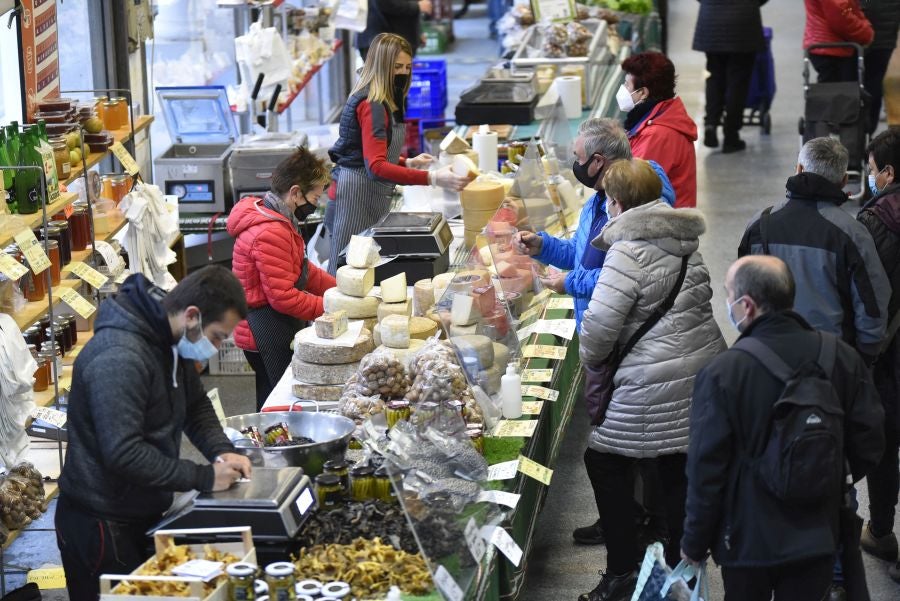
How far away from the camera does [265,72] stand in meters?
8.48

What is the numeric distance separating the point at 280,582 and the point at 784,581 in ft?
4.57

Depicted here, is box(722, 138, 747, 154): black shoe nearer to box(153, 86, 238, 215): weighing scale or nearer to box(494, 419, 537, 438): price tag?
box(153, 86, 238, 215): weighing scale

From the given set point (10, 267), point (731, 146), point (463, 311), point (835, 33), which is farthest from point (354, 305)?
point (731, 146)

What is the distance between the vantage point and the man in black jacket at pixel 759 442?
11.0 feet

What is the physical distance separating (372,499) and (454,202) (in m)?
3.02

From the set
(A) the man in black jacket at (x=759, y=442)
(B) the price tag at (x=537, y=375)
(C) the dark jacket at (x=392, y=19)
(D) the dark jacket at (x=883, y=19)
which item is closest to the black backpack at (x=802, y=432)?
(A) the man in black jacket at (x=759, y=442)

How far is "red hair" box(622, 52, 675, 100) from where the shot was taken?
19.5 ft

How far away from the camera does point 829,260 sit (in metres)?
4.49

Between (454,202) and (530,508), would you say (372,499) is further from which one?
(454,202)

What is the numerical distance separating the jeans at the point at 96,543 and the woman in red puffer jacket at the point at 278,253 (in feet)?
5.85

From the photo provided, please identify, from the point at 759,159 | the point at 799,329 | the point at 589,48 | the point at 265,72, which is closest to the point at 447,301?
the point at 799,329

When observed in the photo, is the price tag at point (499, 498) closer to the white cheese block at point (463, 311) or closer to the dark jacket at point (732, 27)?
the white cheese block at point (463, 311)

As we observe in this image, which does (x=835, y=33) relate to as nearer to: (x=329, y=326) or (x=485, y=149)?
(x=485, y=149)

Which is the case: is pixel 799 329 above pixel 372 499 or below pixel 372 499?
above
